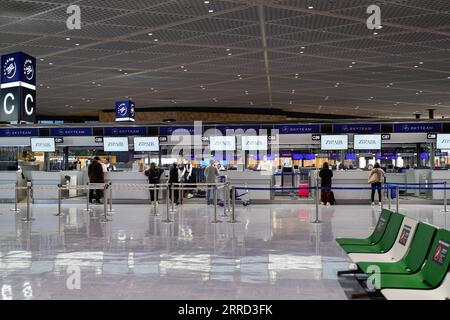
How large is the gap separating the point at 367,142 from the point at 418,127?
1.96m

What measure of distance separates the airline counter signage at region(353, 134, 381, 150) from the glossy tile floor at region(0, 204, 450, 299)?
226 inches

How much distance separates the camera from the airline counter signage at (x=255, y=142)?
20469mm

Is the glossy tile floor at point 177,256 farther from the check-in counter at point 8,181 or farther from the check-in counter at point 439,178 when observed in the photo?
the check-in counter at point 8,181

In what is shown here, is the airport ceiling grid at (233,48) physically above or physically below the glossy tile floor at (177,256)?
above

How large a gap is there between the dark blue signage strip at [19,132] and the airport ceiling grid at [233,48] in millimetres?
1966

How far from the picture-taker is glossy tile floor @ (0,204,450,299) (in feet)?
19.6

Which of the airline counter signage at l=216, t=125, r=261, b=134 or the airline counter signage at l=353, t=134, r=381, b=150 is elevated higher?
the airline counter signage at l=216, t=125, r=261, b=134

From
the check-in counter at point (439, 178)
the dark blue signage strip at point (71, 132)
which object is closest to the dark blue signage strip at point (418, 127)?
the check-in counter at point (439, 178)

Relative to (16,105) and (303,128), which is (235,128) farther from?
(16,105)

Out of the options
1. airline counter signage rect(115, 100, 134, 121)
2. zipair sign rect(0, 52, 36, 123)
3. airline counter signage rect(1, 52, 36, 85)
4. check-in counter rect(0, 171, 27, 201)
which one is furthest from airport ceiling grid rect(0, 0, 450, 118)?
check-in counter rect(0, 171, 27, 201)

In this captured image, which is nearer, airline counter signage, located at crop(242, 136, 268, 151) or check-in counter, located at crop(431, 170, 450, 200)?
check-in counter, located at crop(431, 170, 450, 200)

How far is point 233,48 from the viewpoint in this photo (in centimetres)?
1520

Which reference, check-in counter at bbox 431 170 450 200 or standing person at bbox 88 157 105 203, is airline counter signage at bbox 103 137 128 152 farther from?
check-in counter at bbox 431 170 450 200
